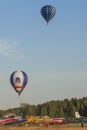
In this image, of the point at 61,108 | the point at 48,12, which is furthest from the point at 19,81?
the point at 61,108

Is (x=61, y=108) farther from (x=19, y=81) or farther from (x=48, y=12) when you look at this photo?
(x=48, y=12)

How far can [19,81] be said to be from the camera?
77.4 metres

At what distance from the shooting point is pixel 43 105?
19325 centimetres

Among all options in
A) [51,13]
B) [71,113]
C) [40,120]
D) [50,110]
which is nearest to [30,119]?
[40,120]

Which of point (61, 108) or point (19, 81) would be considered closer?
point (19, 81)

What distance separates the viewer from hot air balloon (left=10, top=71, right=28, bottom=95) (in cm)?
7700

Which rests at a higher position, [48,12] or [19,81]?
[48,12]

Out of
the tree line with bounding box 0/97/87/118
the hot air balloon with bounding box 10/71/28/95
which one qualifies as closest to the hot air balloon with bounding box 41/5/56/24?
the hot air balloon with bounding box 10/71/28/95

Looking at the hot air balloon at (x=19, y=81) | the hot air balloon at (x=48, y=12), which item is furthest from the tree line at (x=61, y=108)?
the hot air balloon at (x=48, y=12)

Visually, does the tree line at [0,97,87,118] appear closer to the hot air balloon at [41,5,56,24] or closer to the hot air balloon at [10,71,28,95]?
the hot air balloon at [10,71,28,95]

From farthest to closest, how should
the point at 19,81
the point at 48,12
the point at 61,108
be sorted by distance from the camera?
the point at 61,108
the point at 19,81
the point at 48,12

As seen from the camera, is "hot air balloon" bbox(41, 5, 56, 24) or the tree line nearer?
"hot air balloon" bbox(41, 5, 56, 24)

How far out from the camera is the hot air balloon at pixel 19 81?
77000 mm

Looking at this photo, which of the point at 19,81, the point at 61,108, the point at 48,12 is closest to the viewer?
the point at 48,12
